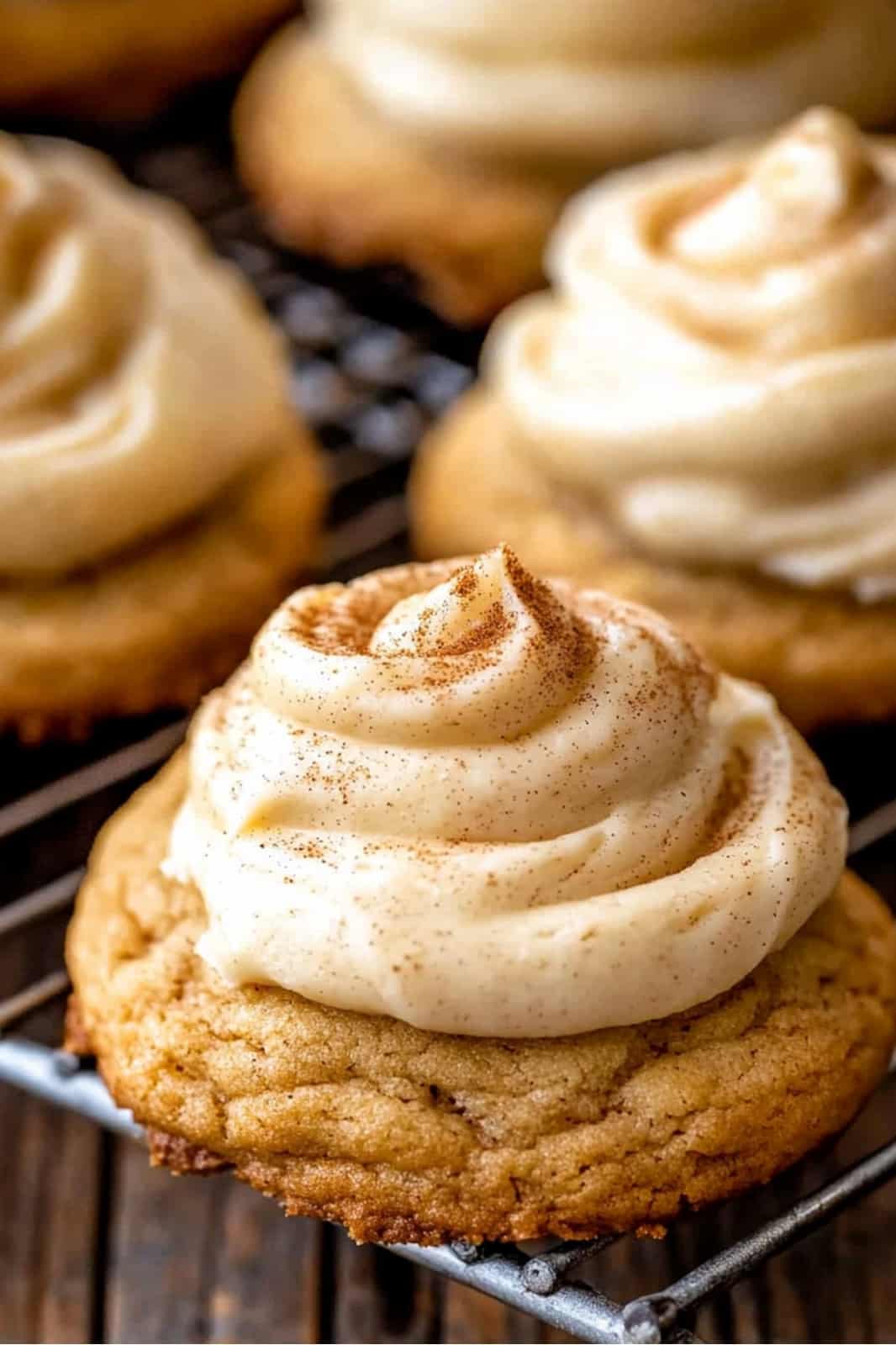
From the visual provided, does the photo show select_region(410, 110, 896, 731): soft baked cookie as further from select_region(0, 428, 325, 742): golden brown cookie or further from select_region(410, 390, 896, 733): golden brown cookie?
select_region(0, 428, 325, 742): golden brown cookie

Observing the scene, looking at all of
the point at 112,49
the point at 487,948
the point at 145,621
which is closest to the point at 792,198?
the point at 145,621

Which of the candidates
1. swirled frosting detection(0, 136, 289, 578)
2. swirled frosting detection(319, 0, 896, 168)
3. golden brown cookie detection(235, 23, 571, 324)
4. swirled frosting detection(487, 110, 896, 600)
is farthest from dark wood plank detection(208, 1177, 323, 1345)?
swirled frosting detection(319, 0, 896, 168)

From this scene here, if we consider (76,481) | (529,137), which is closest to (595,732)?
(76,481)

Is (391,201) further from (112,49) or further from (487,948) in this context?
(487,948)

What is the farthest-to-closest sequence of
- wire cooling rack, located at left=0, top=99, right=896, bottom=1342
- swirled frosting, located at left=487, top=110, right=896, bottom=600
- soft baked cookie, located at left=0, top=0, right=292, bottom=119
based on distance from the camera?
soft baked cookie, located at left=0, top=0, right=292, bottom=119 < swirled frosting, located at left=487, top=110, right=896, bottom=600 < wire cooling rack, located at left=0, top=99, right=896, bottom=1342

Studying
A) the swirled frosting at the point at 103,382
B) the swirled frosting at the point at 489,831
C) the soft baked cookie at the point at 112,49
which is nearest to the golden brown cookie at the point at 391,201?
the soft baked cookie at the point at 112,49

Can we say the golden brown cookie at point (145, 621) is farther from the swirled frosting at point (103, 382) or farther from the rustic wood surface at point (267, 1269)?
the rustic wood surface at point (267, 1269)

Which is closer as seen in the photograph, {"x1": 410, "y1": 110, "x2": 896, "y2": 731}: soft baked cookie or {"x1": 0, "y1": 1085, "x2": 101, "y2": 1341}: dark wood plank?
{"x1": 0, "y1": 1085, "x2": 101, "y2": 1341}: dark wood plank
